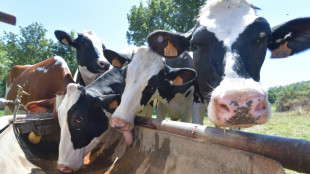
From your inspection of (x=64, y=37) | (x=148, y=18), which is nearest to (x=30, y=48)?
(x=148, y=18)

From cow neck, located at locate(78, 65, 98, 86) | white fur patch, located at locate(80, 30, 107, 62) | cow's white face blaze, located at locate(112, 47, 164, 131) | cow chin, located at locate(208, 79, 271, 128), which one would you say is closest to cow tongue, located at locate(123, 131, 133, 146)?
cow's white face blaze, located at locate(112, 47, 164, 131)

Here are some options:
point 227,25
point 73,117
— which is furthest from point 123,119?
point 227,25

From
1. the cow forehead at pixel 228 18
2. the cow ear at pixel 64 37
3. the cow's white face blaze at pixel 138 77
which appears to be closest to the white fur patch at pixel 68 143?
the cow's white face blaze at pixel 138 77

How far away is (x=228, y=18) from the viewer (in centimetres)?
269

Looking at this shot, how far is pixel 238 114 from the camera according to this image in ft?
5.42

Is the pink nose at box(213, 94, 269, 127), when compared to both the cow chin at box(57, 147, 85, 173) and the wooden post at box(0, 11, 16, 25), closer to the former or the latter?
the wooden post at box(0, 11, 16, 25)

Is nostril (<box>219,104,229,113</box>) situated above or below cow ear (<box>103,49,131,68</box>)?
below

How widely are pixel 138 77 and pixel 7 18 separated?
2163 millimetres

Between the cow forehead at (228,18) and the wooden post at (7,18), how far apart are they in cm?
179

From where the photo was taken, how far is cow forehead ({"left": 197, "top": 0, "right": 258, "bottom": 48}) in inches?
97.4

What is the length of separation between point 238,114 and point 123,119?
1.57 meters

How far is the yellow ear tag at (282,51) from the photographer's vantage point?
306 centimetres

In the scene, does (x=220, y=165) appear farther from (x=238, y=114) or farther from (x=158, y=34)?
(x=158, y=34)

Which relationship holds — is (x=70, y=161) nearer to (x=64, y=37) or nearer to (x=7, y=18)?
(x=7, y=18)
